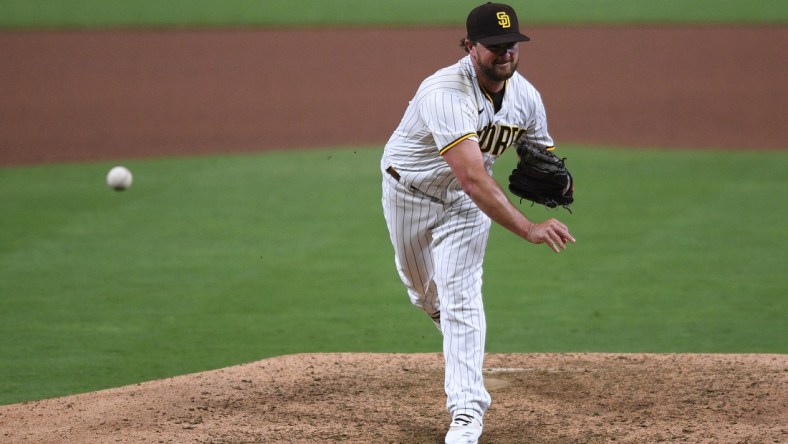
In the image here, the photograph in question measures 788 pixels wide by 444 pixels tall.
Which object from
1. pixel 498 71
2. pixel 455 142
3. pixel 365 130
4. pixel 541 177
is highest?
pixel 365 130

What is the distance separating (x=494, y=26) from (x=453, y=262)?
975mm

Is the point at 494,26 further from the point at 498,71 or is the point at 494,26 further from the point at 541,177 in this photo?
the point at 541,177

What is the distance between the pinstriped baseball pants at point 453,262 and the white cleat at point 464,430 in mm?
33

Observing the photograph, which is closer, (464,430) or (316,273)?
(464,430)

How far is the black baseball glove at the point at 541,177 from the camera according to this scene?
478 cm

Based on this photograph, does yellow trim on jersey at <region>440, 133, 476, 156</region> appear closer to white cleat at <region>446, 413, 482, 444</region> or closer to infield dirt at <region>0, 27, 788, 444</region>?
white cleat at <region>446, 413, 482, 444</region>

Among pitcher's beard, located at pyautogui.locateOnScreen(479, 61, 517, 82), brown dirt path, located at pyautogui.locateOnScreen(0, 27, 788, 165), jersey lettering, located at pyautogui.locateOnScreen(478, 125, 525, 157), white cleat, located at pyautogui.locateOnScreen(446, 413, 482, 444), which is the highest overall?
brown dirt path, located at pyautogui.locateOnScreen(0, 27, 788, 165)

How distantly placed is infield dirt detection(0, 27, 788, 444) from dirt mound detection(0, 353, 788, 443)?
1 cm

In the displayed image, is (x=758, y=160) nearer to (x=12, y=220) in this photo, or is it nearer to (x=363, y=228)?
(x=363, y=228)

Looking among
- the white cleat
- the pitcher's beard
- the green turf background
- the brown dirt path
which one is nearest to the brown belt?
the pitcher's beard

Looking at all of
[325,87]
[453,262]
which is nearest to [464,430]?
[453,262]

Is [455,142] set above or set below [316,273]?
above

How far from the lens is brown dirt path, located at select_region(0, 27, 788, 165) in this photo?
14.0m

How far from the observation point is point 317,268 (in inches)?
330
